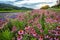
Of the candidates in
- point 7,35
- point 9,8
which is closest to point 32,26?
point 7,35

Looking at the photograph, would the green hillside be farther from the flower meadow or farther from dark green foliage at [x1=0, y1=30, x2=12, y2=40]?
dark green foliage at [x1=0, y1=30, x2=12, y2=40]

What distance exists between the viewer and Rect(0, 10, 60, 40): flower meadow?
185 centimetres

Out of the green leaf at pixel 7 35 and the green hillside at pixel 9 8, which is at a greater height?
the green hillside at pixel 9 8

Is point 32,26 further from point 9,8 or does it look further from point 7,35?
point 9,8

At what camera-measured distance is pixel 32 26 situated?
1.94 metres

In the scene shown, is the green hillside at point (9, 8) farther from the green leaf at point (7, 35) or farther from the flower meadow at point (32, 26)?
the green leaf at point (7, 35)

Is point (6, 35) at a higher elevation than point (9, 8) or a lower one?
lower

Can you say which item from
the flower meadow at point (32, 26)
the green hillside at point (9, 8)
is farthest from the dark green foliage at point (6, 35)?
the green hillside at point (9, 8)

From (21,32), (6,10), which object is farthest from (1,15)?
(21,32)

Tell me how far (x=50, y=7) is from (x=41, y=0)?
0.43ft

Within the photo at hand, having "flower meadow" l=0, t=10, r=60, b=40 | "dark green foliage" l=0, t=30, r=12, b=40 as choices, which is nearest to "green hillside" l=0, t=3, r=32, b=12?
"flower meadow" l=0, t=10, r=60, b=40

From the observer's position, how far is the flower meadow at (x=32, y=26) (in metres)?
1.85

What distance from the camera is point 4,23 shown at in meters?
A: 2.04

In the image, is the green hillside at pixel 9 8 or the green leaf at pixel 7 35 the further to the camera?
the green hillside at pixel 9 8
